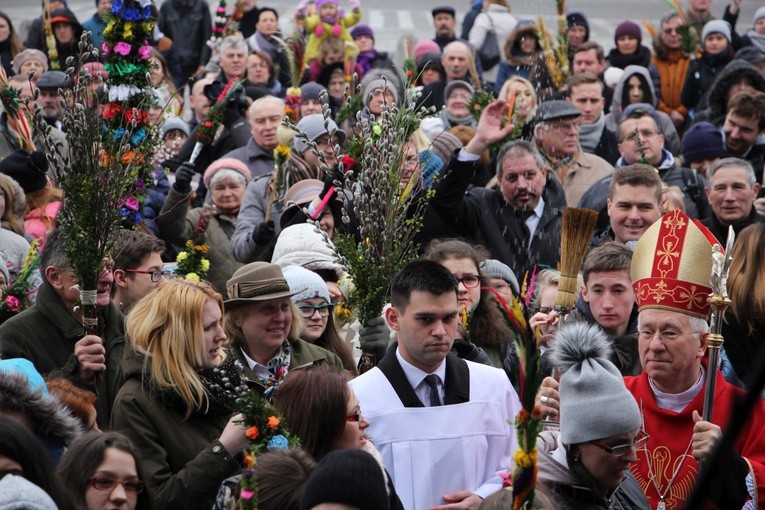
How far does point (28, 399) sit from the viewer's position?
5395 millimetres

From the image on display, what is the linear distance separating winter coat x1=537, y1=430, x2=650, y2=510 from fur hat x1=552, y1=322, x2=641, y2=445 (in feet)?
0.38

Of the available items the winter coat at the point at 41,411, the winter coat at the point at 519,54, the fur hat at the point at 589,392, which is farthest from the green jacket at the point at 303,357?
the winter coat at the point at 519,54

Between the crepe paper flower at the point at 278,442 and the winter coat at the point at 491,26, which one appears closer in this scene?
the crepe paper flower at the point at 278,442

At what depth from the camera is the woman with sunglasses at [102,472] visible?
4.99 metres

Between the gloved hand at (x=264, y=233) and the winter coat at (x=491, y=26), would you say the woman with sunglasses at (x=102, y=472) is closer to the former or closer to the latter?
the gloved hand at (x=264, y=233)

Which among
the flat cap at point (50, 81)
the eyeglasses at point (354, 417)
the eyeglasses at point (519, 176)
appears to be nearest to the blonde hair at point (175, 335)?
the eyeglasses at point (354, 417)

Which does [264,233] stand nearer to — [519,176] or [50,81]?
[519,176]

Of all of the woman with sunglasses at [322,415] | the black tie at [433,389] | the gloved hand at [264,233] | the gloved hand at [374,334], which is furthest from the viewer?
the gloved hand at [264,233]

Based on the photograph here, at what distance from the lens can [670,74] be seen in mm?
15680

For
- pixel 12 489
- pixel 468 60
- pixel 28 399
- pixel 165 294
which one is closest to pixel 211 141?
pixel 468 60

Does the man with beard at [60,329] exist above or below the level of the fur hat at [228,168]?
below

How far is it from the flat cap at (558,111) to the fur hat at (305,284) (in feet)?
12.1

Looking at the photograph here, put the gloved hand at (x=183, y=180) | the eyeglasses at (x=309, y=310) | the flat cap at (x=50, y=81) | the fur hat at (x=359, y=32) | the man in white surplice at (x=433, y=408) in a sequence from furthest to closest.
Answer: the fur hat at (x=359, y=32)
the flat cap at (x=50, y=81)
the gloved hand at (x=183, y=180)
the eyeglasses at (x=309, y=310)
the man in white surplice at (x=433, y=408)

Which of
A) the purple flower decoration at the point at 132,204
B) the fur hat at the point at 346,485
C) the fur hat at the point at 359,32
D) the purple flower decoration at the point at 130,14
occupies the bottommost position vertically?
the fur hat at the point at 346,485
